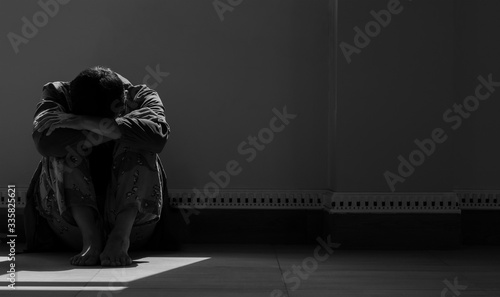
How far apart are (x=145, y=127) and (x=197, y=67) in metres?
0.61

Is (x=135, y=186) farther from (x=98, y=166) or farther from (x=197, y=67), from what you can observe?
(x=197, y=67)

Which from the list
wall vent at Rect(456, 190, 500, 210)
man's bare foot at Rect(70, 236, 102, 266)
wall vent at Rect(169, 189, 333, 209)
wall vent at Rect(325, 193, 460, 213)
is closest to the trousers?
man's bare foot at Rect(70, 236, 102, 266)

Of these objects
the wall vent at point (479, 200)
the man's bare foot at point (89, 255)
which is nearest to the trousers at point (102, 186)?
the man's bare foot at point (89, 255)

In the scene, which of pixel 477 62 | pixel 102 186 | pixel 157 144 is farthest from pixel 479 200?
pixel 102 186

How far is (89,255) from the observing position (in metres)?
2.08

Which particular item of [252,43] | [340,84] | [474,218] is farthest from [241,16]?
[474,218]

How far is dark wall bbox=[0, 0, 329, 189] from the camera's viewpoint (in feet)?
8.93

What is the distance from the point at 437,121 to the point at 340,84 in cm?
34

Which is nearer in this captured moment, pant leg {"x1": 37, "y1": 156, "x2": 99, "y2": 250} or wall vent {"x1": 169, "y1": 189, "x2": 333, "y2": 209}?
pant leg {"x1": 37, "y1": 156, "x2": 99, "y2": 250}

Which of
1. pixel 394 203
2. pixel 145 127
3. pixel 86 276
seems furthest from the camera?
pixel 394 203

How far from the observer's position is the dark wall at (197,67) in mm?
2721

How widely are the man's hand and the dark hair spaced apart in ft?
0.14

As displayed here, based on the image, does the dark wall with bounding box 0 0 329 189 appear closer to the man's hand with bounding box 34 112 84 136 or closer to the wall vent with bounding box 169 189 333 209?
the wall vent with bounding box 169 189 333 209

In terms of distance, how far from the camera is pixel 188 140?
2.73 m
